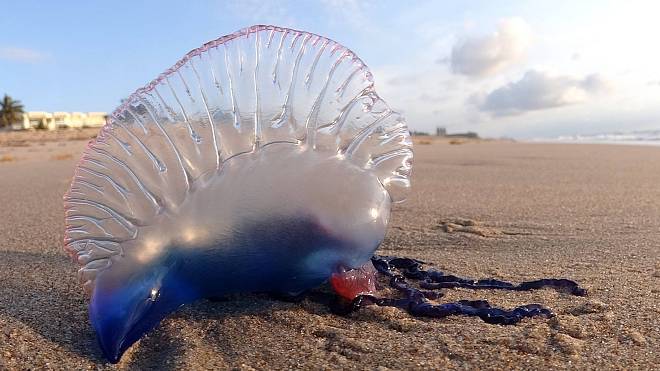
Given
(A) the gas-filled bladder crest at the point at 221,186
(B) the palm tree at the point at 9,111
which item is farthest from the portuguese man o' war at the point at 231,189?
(B) the palm tree at the point at 9,111

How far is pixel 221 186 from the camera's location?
163 cm

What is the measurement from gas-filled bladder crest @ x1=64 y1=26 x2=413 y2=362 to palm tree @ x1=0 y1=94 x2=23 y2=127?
42882 millimetres

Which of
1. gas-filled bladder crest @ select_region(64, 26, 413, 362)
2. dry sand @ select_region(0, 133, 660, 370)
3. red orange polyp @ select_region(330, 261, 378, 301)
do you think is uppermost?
gas-filled bladder crest @ select_region(64, 26, 413, 362)

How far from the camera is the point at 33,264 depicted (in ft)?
8.38

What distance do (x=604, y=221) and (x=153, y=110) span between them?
2857 millimetres

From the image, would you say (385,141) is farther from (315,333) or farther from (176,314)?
(176,314)

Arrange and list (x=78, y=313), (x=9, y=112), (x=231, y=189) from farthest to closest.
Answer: (x=9, y=112), (x=78, y=313), (x=231, y=189)

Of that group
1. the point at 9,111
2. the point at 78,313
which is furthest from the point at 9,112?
the point at 78,313

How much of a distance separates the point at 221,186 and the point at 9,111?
44826mm

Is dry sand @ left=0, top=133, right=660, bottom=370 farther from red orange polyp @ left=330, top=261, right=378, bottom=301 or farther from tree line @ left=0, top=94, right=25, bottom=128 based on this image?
tree line @ left=0, top=94, right=25, bottom=128

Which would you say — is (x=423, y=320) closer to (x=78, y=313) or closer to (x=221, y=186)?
(x=221, y=186)

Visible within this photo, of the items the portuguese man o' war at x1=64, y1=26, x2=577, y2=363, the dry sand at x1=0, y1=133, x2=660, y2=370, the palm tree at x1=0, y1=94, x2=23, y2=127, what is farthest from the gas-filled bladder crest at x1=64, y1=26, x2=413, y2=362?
the palm tree at x1=0, y1=94, x2=23, y2=127

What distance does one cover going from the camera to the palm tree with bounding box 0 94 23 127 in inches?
1535

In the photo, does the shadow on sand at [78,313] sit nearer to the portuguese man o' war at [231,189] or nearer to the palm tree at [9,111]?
the portuguese man o' war at [231,189]
